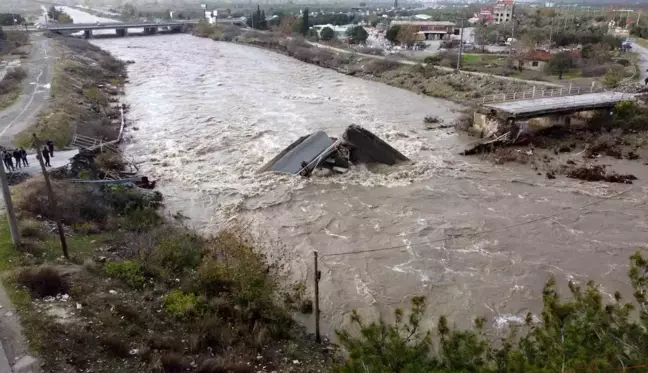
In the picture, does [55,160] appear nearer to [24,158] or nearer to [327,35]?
[24,158]

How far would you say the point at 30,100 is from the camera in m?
35.2

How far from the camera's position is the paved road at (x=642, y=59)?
138 ft

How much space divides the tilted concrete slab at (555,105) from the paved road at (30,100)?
2793 cm

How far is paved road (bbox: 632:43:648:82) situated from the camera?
42.2 meters

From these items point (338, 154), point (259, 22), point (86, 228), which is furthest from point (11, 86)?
point (259, 22)

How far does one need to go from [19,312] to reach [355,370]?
8450mm

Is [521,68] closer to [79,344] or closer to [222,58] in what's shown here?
[222,58]

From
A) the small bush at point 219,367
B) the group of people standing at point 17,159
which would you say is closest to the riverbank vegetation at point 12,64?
the group of people standing at point 17,159

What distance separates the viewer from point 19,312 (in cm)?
1151

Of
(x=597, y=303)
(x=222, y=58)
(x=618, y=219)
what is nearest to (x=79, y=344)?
(x=597, y=303)

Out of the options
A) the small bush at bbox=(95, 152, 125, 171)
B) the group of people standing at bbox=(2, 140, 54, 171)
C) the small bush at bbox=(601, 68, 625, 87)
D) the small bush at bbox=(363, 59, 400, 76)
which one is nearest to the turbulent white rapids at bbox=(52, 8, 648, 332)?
the small bush at bbox=(95, 152, 125, 171)

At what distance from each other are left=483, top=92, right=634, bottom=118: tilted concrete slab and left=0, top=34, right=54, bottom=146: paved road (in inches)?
1099

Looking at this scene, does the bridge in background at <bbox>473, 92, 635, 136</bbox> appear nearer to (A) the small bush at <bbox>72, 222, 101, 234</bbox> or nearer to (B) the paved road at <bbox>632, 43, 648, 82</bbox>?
(B) the paved road at <bbox>632, 43, 648, 82</bbox>

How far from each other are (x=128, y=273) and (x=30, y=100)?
89.6 ft
